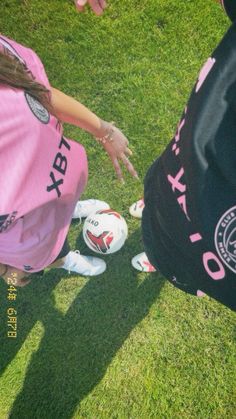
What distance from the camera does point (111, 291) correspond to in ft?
9.82

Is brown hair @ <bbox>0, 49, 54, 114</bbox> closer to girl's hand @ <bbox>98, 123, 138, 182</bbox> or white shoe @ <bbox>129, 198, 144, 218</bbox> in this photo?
girl's hand @ <bbox>98, 123, 138, 182</bbox>

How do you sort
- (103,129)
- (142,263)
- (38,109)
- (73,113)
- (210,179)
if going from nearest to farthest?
(210,179) < (38,109) < (73,113) < (103,129) < (142,263)

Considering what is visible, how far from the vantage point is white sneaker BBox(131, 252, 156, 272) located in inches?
113

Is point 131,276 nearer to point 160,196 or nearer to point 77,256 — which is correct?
point 77,256

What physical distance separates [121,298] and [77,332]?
0.45 metres

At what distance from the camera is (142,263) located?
9.48ft

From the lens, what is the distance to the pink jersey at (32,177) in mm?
1328

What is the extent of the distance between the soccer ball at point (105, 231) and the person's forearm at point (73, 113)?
3.00 feet

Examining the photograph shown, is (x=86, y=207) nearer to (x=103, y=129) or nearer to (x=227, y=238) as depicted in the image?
(x=103, y=129)

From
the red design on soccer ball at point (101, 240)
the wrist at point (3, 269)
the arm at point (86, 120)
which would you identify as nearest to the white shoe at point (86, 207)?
the red design on soccer ball at point (101, 240)

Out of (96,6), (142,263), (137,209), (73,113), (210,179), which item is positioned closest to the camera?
(210,179)

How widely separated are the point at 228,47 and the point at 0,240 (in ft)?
3.89

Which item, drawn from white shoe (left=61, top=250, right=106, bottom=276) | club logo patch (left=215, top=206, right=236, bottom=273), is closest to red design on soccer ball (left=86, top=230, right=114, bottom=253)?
white shoe (left=61, top=250, right=106, bottom=276)

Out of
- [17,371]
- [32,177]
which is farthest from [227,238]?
[17,371]
